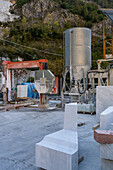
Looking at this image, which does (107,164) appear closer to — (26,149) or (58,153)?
(58,153)

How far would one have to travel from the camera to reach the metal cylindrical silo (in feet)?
40.1

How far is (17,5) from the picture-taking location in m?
62.3

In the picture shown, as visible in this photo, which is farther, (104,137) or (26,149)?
(26,149)

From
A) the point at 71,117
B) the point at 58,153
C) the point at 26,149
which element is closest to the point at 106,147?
the point at 58,153

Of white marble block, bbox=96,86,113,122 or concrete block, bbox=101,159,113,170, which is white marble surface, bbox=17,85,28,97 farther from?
concrete block, bbox=101,159,113,170

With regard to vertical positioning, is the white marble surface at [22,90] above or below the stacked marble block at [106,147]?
above

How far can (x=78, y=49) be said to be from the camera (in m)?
12.2

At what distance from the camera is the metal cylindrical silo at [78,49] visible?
12211 millimetres

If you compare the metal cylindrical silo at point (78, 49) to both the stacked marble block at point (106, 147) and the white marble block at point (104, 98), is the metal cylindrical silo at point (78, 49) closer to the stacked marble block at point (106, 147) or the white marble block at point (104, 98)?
the white marble block at point (104, 98)

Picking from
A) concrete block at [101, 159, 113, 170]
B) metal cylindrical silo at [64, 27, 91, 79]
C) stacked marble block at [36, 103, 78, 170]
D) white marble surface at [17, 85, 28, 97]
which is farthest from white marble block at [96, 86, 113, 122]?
white marble surface at [17, 85, 28, 97]

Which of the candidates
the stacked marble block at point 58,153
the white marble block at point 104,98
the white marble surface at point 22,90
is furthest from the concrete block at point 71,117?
the white marble surface at point 22,90

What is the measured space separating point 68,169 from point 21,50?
31065mm

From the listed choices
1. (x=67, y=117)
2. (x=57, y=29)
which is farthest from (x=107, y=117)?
Answer: (x=57, y=29)

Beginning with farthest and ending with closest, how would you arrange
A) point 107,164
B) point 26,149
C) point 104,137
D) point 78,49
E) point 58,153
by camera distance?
point 78,49 < point 26,149 < point 58,153 < point 107,164 < point 104,137
